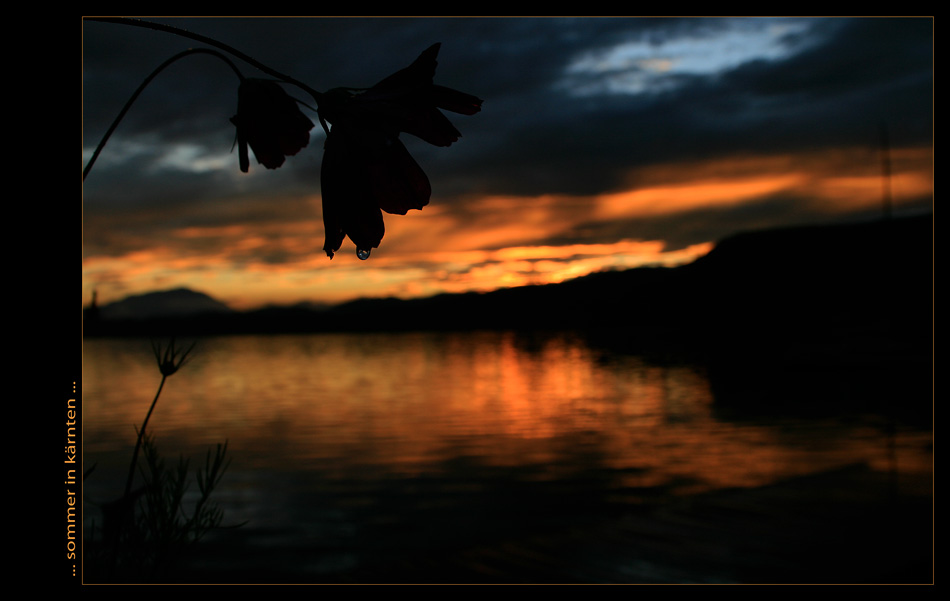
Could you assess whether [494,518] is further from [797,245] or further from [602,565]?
[797,245]

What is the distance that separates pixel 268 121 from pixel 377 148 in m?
0.11

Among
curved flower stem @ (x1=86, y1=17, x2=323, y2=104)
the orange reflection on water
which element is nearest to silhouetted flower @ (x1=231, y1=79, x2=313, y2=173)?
curved flower stem @ (x1=86, y1=17, x2=323, y2=104)

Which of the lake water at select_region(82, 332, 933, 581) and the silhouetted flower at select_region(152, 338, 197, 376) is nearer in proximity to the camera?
the silhouetted flower at select_region(152, 338, 197, 376)

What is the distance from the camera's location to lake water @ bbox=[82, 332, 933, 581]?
8891mm

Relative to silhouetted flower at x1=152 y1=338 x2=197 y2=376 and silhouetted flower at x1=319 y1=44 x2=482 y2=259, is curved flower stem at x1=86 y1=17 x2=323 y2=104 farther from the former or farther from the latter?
silhouetted flower at x1=152 y1=338 x2=197 y2=376

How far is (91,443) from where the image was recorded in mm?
15992

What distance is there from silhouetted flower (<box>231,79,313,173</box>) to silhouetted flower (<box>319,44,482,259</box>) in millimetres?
34

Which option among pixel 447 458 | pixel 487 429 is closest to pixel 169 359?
pixel 447 458

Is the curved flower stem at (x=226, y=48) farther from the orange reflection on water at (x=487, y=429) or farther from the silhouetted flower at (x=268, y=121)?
the orange reflection on water at (x=487, y=429)

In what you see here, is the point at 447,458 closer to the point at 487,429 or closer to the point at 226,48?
the point at 487,429

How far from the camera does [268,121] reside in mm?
590

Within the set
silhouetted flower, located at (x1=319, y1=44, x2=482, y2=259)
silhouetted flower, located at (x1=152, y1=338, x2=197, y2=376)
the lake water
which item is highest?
silhouetted flower, located at (x1=319, y1=44, x2=482, y2=259)

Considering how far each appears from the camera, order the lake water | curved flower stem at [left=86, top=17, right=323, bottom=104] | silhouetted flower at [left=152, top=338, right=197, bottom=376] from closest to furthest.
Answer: curved flower stem at [left=86, top=17, right=323, bottom=104]
silhouetted flower at [left=152, top=338, right=197, bottom=376]
the lake water
